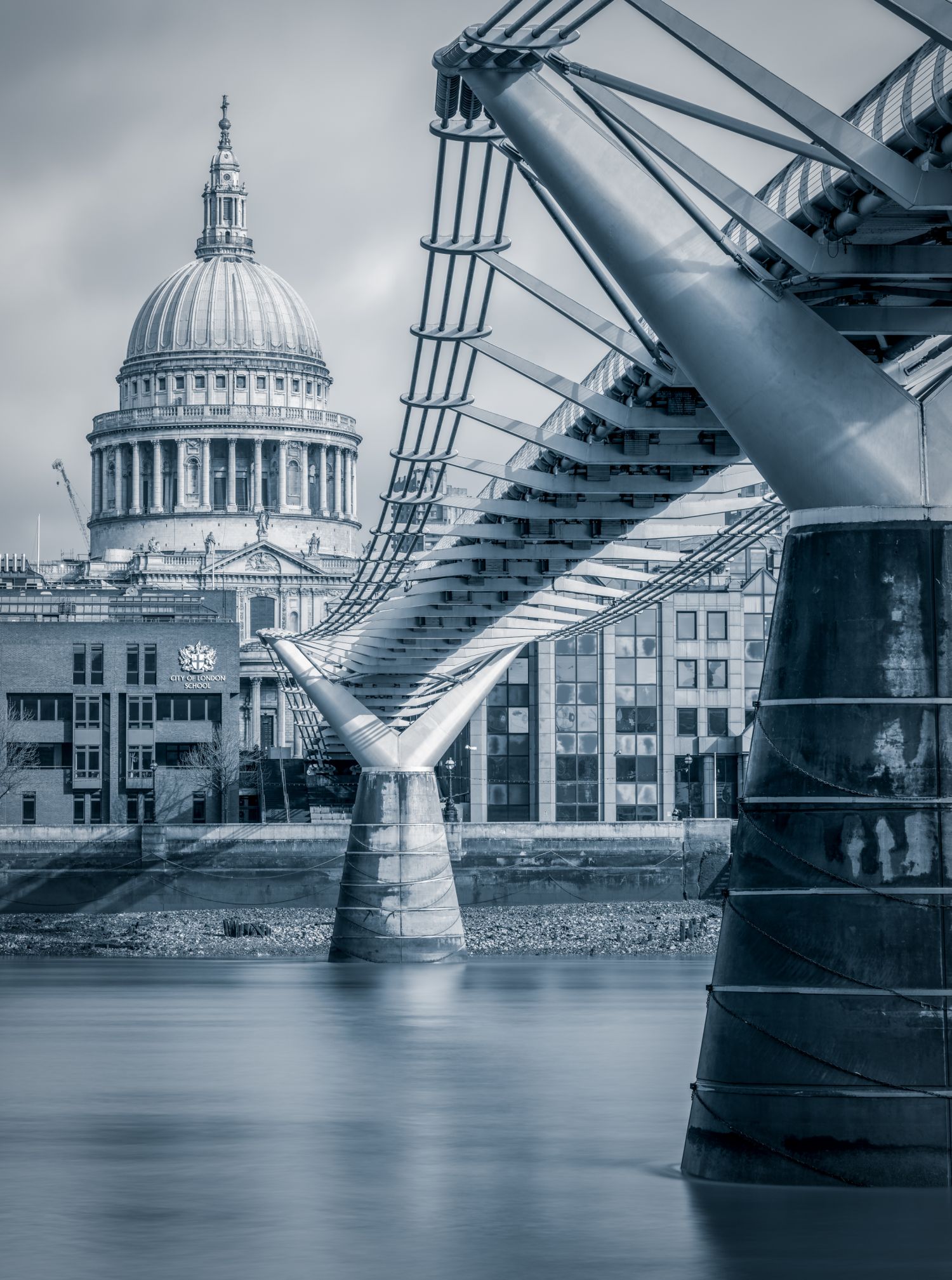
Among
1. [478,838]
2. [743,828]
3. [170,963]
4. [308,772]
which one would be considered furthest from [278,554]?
[743,828]

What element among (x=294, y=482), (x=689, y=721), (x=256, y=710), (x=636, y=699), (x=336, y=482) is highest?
(x=336, y=482)

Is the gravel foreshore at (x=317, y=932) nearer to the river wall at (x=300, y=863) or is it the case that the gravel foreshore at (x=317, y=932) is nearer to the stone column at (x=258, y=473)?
the river wall at (x=300, y=863)

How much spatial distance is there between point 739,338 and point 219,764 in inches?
2987

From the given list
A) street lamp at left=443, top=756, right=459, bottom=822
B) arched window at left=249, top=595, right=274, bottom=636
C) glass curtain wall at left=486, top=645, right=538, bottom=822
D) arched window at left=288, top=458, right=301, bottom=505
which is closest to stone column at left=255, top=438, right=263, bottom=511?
arched window at left=288, top=458, right=301, bottom=505

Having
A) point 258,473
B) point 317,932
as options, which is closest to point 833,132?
point 317,932

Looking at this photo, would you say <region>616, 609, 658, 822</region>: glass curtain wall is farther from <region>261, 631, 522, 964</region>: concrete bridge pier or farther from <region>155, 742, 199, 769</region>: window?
<region>261, 631, 522, 964</region>: concrete bridge pier

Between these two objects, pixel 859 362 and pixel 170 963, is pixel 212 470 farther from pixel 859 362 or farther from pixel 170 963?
pixel 859 362

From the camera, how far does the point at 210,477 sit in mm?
154125

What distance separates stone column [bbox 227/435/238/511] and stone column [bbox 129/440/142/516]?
5.43 m

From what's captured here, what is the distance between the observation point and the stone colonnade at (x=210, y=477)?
153 metres

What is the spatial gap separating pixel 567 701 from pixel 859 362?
70.3m

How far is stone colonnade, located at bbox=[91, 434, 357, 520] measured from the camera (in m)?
153

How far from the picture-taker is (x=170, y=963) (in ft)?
201

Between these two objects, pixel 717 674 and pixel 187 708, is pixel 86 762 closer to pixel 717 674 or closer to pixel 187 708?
pixel 187 708
